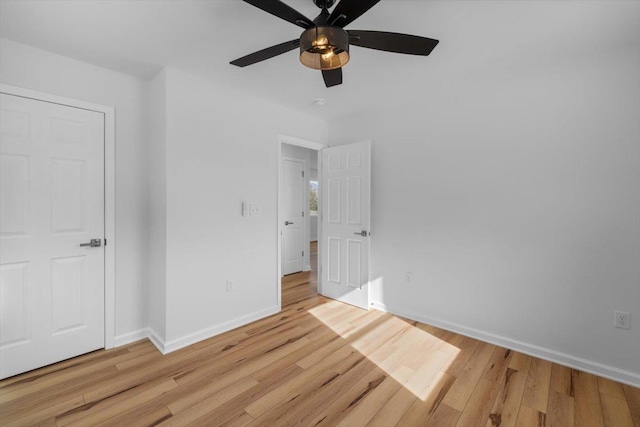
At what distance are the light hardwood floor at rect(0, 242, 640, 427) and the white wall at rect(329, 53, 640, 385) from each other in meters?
0.33

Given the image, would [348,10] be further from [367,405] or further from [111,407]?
[111,407]

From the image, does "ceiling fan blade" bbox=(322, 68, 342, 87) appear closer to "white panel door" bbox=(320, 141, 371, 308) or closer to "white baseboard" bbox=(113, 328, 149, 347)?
"white panel door" bbox=(320, 141, 371, 308)

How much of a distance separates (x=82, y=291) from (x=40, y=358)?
56 cm

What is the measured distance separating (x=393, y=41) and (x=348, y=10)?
13.8 inches

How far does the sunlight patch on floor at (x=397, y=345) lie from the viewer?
220 centimetres

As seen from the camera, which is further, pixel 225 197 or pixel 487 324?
pixel 225 197

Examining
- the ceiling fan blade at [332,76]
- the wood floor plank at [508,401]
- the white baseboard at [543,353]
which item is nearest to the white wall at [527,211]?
the white baseboard at [543,353]

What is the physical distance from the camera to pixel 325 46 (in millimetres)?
1477

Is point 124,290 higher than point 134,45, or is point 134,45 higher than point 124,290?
point 134,45

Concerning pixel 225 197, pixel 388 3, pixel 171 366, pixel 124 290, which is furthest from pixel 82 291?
pixel 388 3

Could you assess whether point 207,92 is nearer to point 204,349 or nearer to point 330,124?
point 330,124

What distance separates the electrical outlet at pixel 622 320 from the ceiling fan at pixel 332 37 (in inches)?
96.5

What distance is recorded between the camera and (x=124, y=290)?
2.75 m

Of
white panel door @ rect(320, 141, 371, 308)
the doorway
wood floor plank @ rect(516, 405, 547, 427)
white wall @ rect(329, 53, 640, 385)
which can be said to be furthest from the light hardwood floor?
the doorway
